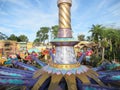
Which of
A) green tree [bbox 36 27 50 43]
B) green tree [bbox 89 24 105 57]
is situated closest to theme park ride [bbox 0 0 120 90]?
green tree [bbox 89 24 105 57]

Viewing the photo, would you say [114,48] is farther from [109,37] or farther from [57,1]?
[57,1]

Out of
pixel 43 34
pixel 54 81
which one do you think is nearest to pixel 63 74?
pixel 54 81

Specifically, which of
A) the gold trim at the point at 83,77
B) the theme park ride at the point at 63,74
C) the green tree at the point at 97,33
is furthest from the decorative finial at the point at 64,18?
the green tree at the point at 97,33

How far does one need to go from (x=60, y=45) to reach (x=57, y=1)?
1.18 meters

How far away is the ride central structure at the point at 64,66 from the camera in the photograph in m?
3.95

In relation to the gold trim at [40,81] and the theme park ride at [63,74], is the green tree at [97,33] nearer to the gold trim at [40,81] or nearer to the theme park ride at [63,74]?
the theme park ride at [63,74]

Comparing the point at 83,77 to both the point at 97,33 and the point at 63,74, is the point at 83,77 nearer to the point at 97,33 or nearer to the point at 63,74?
the point at 63,74

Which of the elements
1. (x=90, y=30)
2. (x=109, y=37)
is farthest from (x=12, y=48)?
(x=109, y=37)

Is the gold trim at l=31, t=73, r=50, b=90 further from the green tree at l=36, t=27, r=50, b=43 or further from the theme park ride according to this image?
the green tree at l=36, t=27, r=50, b=43

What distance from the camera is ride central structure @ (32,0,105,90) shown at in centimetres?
395

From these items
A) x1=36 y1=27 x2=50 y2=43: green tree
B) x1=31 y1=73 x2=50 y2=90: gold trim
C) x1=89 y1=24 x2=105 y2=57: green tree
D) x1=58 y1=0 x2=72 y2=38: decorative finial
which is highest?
x1=36 y1=27 x2=50 y2=43: green tree

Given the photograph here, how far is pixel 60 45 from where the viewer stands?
14.6ft

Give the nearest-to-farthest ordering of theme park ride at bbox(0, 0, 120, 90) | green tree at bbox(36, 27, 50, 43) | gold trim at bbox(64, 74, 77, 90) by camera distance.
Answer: gold trim at bbox(64, 74, 77, 90) → theme park ride at bbox(0, 0, 120, 90) → green tree at bbox(36, 27, 50, 43)

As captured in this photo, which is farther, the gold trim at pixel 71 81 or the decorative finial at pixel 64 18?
the decorative finial at pixel 64 18
